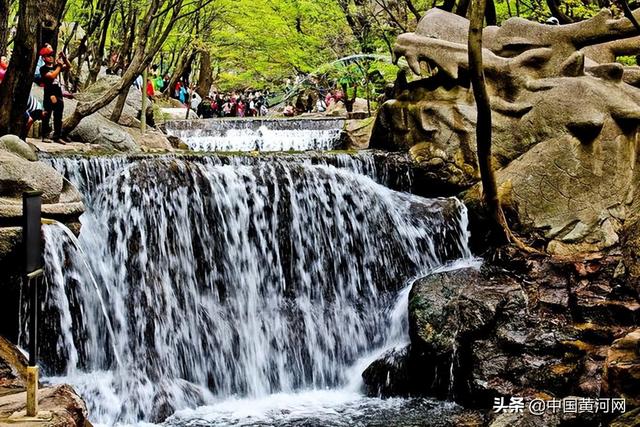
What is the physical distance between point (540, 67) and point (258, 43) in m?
15.2

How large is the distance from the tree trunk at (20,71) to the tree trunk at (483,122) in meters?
6.43

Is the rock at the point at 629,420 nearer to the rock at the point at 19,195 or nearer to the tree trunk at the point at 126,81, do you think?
the rock at the point at 19,195

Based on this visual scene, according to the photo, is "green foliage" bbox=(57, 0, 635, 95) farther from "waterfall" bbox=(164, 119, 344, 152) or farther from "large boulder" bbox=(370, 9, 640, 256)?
"large boulder" bbox=(370, 9, 640, 256)

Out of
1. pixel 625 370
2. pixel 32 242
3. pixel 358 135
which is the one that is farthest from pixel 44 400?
pixel 358 135

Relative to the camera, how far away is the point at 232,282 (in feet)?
36.6

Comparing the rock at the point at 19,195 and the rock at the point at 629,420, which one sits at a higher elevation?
the rock at the point at 19,195

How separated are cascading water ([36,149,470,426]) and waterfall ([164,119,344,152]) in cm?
702

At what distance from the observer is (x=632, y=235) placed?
739 cm

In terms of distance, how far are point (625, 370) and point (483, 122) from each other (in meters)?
4.91

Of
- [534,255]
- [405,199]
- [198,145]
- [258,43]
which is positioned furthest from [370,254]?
[258,43]

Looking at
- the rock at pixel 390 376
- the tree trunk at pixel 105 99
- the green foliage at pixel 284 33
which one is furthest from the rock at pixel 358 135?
the rock at pixel 390 376

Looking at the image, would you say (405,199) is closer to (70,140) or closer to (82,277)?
(82,277)

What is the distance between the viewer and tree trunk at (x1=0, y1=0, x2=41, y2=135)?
11062 millimetres

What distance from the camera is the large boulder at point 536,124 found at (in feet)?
40.0
